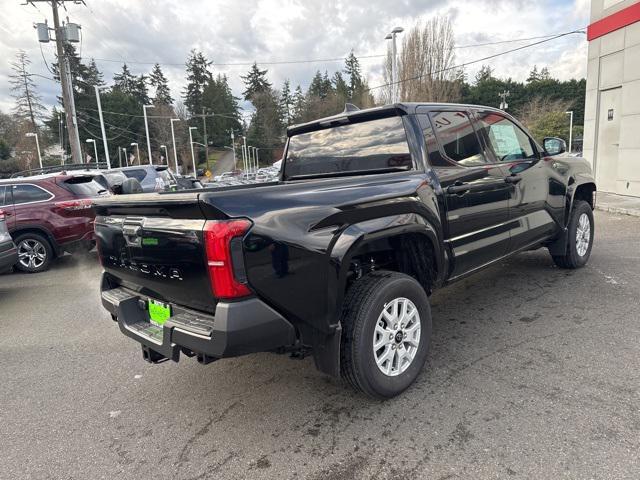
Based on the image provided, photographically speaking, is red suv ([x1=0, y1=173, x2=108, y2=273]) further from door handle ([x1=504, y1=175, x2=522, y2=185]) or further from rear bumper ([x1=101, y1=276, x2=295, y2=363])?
door handle ([x1=504, y1=175, x2=522, y2=185])

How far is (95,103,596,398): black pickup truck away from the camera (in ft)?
7.45

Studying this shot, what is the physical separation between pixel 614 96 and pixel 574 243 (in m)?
10.00

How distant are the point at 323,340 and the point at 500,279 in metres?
3.54

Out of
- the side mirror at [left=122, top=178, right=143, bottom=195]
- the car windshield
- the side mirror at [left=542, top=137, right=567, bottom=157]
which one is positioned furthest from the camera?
the car windshield

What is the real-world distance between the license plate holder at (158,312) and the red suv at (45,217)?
5821 mm

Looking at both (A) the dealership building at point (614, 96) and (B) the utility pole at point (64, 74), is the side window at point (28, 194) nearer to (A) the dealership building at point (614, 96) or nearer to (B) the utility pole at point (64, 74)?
(B) the utility pole at point (64, 74)

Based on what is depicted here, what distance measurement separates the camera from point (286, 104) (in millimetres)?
92750

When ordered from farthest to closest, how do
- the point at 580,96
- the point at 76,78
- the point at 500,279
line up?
the point at 76,78 → the point at 580,96 → the point at 500,279

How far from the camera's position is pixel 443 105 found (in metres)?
3.74

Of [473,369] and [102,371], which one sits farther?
[102,371]

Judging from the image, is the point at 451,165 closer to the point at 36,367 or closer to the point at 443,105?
the point at 443,105

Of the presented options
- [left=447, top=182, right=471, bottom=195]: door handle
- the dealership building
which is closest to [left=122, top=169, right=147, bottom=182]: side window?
[left=447, top=182, right=471, bottom=195]: door handle

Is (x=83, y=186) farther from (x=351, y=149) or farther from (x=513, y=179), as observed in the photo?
(x=513, y=179)

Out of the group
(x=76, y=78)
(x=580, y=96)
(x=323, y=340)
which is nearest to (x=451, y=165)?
(x=323, y=340)
